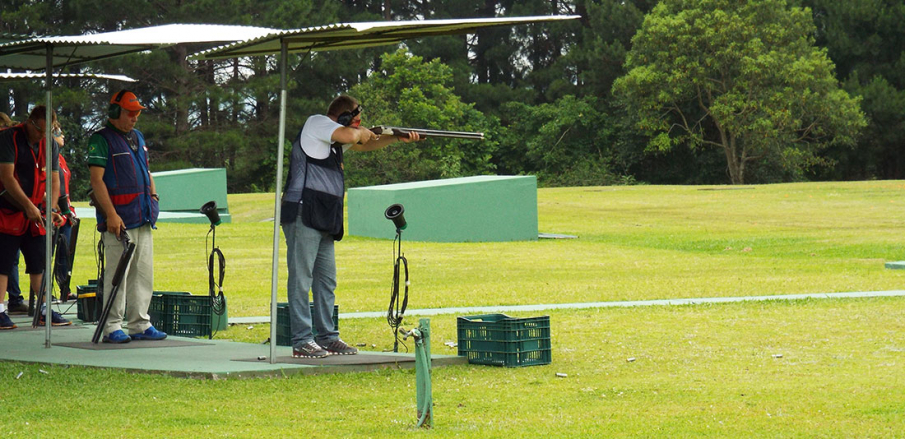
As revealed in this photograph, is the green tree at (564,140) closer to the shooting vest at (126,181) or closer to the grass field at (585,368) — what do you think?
the grass field at (585,368)

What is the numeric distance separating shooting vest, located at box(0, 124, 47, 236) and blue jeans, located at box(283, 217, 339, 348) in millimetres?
3023

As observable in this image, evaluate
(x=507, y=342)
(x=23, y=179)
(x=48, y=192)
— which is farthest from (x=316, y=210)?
(x=23, y=179)

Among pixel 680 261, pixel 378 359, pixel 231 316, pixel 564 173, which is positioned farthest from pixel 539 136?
pixel 378 359

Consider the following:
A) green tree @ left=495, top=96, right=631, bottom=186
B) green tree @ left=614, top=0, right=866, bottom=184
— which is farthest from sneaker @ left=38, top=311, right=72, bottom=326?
green tree @ left=495, top=96, right=631, bottom=186

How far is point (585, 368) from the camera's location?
8.20m

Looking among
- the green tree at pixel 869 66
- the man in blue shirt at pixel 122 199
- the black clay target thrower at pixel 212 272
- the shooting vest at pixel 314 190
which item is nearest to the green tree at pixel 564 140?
the green tree at pixel 869 66

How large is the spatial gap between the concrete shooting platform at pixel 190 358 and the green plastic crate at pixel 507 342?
0.45ft

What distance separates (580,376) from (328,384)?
1673mm

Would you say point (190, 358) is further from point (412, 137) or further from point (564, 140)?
point (564, 140)

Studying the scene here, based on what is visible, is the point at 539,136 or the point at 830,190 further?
the point at 539,136

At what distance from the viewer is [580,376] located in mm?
7852

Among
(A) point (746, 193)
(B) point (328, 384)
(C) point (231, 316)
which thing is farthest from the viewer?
(A) point (746, 193)

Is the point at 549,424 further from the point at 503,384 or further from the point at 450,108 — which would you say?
the point at 450,108

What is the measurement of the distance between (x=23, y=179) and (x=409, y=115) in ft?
138
